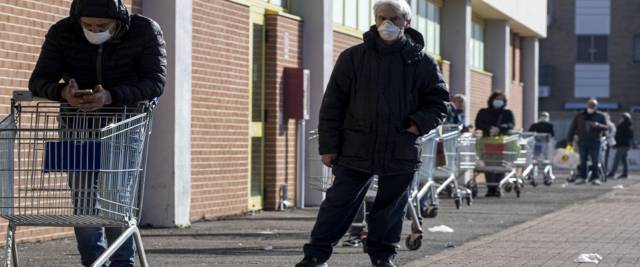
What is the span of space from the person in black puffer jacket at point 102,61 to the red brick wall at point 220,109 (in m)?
8.86

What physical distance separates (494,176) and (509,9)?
1189 cm

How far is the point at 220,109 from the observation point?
1766cm

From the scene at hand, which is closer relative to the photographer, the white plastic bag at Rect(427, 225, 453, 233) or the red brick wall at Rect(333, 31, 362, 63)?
the white plastic bag at Rect(427, 225, 453, 233)

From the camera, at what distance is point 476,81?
3541 centimetres

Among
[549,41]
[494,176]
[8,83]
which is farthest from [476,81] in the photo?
[549,41]

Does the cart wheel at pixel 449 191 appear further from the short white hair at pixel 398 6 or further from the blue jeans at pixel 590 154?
the short white hair at pixel 398 6

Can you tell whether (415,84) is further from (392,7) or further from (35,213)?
(35,213)

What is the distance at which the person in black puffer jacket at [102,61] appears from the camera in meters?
7.50

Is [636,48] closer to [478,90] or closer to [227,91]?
[478,90]

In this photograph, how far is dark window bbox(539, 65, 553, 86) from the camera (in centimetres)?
8062

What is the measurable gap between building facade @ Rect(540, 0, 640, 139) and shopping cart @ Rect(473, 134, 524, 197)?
178ft

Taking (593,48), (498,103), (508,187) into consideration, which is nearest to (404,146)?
(498,103)

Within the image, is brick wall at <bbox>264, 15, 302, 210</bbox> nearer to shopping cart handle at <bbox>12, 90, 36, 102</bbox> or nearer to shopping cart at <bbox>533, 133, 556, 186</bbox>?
shopping cart handle at <bbox>12, 90, 36, 102</bbox>

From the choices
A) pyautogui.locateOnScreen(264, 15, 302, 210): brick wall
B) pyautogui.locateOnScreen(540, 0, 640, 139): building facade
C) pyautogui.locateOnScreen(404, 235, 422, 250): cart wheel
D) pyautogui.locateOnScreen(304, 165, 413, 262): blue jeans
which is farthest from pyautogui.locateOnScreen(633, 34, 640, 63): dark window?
pyautogui.locateOnScreen(304, 165, 413, 262): blue jeans
